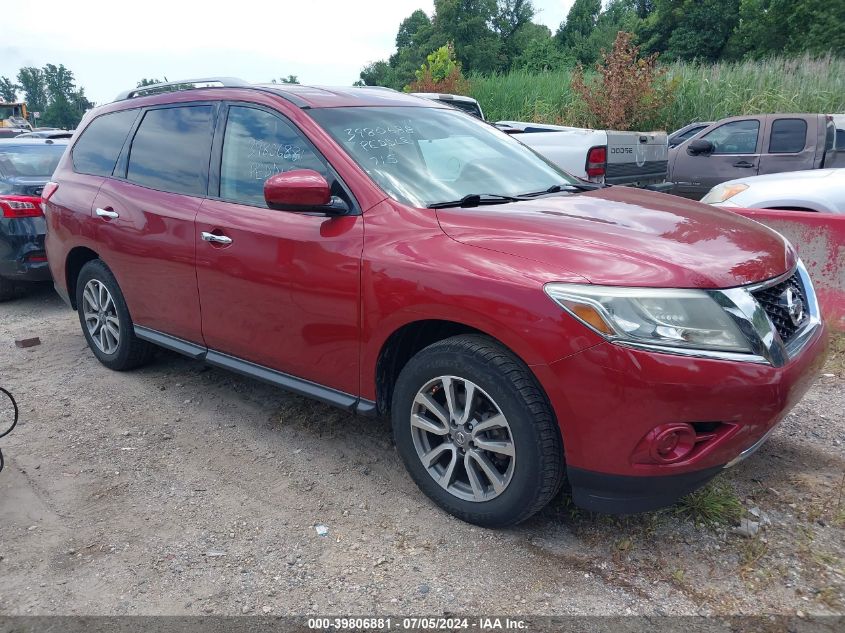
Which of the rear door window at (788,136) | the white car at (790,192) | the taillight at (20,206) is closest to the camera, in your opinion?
the white car at (790,192)

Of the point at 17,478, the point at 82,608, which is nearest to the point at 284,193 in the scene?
the point at 82,608

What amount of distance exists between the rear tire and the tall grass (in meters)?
14.8

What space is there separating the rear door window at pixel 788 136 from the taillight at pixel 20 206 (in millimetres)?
8946

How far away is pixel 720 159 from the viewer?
9430 mm

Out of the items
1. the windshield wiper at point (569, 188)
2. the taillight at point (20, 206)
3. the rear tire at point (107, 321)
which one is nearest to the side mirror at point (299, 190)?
the windshield wiper at point (569, 188)

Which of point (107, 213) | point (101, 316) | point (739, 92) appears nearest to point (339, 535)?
point (107, 213)

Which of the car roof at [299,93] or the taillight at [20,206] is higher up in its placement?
the car roof at [299,93]

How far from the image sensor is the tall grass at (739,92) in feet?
50.0

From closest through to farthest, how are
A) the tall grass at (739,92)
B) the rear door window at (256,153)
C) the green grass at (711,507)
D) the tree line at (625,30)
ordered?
the green grass at (711,507)
the rear door window at (256,153)
the tall grass at (739,92)
the tree line at (625,30)

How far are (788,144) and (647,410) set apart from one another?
27.2ft

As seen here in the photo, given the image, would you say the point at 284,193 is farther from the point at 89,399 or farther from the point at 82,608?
the point at 89,399

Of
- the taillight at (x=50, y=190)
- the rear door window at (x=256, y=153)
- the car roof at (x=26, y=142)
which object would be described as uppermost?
the rear door window at (x=256, y=153)

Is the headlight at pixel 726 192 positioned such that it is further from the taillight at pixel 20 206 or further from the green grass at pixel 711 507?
the taillight at pixel 20 206

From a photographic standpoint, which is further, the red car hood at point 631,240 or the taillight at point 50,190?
the taillight at point 50,190
